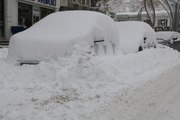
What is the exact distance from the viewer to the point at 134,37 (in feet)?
45.0

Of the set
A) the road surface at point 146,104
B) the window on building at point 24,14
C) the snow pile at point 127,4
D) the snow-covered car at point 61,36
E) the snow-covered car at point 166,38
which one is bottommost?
the road surface at point 146,104

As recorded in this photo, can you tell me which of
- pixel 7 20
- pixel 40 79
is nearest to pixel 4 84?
pixel 40 79

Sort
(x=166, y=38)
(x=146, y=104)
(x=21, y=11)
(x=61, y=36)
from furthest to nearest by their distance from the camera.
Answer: (x=21, y=11) < (x=166, y=38) < (x=61, y=36) < (x=146, y=104)

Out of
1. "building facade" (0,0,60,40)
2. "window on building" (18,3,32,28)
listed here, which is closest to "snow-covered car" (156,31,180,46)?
"building facade" (0,0,60,40)

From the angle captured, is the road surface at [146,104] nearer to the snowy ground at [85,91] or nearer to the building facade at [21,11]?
the snowy ground at [85,91]

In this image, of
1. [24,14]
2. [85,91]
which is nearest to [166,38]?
[24,14]

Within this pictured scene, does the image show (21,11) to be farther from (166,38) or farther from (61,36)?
(61,36)

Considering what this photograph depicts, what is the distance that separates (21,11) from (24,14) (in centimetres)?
78

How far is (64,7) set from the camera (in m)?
39.5

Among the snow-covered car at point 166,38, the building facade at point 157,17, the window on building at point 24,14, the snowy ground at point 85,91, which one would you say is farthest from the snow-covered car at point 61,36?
the building facade at point 157,17

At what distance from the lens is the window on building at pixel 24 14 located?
2753 centimetres

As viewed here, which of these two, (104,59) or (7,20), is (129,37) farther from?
(7,20)

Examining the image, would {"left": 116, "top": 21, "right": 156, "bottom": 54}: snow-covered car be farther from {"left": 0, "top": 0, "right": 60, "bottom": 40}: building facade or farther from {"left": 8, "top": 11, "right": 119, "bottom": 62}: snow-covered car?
{"left": 0, "top": 0, "right": 60, "bottom": 40}: building facade

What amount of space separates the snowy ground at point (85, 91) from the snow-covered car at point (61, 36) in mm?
302
